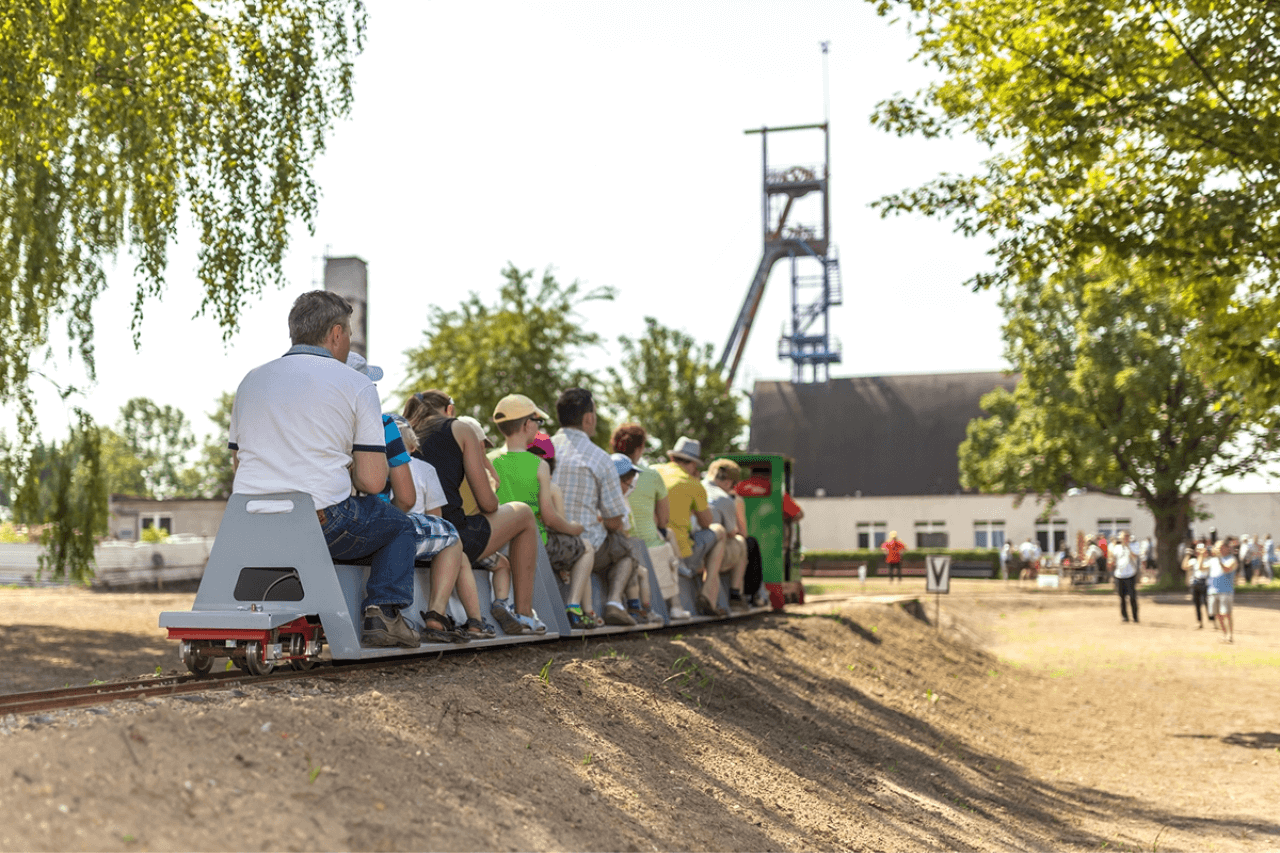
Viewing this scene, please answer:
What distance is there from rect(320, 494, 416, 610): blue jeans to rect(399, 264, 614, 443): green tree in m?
24.1

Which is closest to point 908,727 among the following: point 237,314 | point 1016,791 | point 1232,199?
point 1016,791

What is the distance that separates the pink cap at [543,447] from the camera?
9.30 meters

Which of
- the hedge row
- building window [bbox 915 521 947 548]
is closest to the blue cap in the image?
the hedge row

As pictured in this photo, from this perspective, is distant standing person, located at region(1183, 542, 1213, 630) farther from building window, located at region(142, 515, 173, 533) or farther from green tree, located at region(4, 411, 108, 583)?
building window, located at region(142, 515, 173, 533)

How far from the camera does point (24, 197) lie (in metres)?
13.5

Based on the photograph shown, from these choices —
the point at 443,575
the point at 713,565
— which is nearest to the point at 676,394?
the point at 713,565

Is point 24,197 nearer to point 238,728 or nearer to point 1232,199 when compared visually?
point 238,728

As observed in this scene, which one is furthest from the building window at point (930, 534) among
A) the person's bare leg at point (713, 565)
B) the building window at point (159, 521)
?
the person's bare leg at point (713, 565)

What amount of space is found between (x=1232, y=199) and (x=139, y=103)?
1148 cm

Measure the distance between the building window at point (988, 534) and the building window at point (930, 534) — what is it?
5.16 feet

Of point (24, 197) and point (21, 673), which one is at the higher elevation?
point (24, 197)

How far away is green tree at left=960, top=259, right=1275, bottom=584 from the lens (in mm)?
42375

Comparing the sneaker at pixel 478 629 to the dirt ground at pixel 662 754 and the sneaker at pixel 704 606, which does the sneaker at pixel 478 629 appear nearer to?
the dirt ground at pixel 662 754

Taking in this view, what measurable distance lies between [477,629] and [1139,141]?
37.3ft
